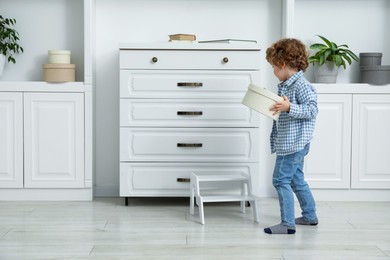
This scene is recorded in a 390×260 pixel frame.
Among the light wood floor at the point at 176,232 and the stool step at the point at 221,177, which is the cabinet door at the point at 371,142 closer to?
the light wood floor at the point at 176,232

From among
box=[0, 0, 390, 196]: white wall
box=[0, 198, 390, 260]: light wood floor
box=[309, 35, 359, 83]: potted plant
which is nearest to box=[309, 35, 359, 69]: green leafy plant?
box=[309, 35, 359, 83]: potted plant

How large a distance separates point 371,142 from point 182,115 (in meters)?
1.08

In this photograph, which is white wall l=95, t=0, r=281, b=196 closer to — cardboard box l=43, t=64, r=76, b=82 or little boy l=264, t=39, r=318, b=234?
cardboard box l=43, t=64, r=76, b=82

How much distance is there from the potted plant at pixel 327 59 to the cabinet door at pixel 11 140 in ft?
5.47

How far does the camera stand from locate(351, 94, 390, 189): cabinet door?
352 cm

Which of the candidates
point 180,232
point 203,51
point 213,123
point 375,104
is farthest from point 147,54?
point 375,104

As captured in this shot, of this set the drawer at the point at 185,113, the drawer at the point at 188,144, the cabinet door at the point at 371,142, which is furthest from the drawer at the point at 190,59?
the cabinet door at the point at 371,142

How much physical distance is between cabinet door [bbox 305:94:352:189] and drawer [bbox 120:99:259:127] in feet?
1.36

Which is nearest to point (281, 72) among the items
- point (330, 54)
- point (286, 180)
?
point (286, 180)

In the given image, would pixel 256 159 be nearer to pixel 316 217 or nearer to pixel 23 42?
pixel 316 217

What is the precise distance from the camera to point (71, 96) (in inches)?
137

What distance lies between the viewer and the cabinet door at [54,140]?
137 inches

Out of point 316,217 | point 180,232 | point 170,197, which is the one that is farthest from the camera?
point 170,197

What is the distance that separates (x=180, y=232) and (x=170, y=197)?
900mm
